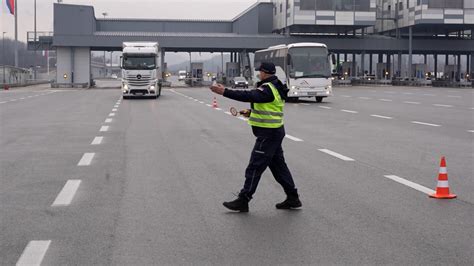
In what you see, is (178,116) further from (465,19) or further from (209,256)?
(465,19)

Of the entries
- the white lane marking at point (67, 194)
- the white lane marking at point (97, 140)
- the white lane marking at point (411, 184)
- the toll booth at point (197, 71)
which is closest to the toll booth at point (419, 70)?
the toll booth at point (197, 71)

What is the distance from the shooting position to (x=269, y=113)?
7.29 m

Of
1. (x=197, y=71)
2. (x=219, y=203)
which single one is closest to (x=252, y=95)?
(x=219, y=203)

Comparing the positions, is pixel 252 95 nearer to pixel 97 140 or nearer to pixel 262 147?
pixel 262 147

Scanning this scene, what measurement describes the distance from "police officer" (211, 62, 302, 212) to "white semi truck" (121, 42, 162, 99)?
3124 cm

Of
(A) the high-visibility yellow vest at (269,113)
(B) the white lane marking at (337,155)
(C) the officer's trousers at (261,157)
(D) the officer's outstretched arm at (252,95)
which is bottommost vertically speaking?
(B) the white lane marking at (337,155)

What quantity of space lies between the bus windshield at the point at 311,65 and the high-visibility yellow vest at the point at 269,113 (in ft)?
88.6

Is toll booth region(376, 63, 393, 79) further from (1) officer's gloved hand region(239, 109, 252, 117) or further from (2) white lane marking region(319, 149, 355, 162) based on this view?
(1) officer's gloved hand region(239, 109, 252, 117)

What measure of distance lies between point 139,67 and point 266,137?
104 ft

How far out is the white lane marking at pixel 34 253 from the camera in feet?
17.2

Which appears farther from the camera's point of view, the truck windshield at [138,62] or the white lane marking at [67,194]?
the truck windshield at [138,62]

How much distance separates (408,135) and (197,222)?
11.0m

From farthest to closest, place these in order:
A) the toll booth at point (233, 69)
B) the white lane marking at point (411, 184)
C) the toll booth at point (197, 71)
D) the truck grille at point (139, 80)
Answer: the toll booth at point (233, 69), the toll booth at point (197, 71), the truck grille at point (139, 80), the white lane marking at point (411, 184)

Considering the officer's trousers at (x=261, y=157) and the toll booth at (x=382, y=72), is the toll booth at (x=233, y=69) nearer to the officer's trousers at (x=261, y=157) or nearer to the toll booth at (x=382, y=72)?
the toll booth at (x=382, y=72)
